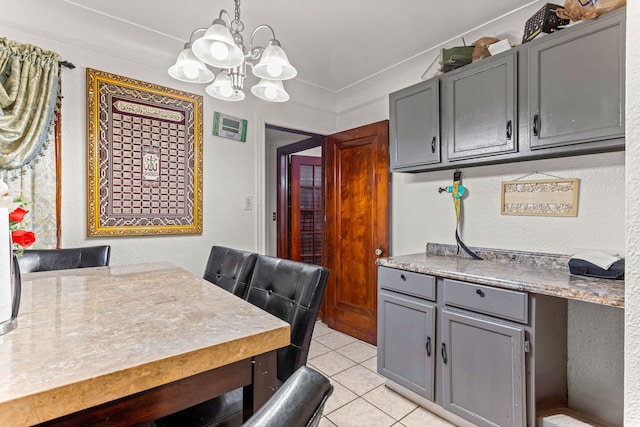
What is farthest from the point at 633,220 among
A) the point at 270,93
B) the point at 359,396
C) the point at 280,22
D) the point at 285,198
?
the point at 285,198

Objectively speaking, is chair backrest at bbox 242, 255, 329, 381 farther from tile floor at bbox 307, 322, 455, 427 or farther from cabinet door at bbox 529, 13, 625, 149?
cabinet door at bbox 529, 13, 625, 149

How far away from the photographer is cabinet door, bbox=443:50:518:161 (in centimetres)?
178

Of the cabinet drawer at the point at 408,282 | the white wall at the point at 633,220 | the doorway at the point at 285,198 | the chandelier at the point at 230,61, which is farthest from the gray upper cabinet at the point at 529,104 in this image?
the doorway at the point at 285,198

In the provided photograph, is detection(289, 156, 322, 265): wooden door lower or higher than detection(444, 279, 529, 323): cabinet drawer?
higher

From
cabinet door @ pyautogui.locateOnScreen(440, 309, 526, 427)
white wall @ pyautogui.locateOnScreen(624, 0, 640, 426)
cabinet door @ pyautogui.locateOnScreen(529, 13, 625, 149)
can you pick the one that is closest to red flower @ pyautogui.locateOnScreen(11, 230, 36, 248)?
white wall @ pyautogui.locateOnScreen(624, 0, 640, 426)

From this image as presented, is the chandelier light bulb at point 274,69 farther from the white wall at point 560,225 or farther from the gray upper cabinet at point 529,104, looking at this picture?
the white wall at point 560,225

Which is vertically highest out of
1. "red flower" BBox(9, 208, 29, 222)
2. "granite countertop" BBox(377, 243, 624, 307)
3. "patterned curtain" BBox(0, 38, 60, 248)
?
"patterned curtain" BBox(0, 38, 60, 248)

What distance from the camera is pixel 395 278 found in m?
2.04

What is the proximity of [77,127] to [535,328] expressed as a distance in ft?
9.50

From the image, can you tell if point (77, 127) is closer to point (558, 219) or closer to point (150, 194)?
point (150, 194)

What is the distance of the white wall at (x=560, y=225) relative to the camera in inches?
64.8

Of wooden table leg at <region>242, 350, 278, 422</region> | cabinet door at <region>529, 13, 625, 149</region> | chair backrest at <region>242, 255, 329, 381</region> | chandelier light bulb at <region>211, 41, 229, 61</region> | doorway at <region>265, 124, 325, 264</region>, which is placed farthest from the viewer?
doorway at <region>265, 124, 325, 264</region>

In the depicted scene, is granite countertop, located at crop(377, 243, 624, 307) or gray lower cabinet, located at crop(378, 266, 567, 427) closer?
granite countertop, located at crop(377, 243, 624, 307)

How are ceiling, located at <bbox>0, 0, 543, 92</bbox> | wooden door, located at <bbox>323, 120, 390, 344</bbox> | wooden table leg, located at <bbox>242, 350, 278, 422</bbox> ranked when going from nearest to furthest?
wooden table leg, located at <bbox>242, 350, 278, 422</bbox>
ceiling, located at <bbox>0, 0, 543, 92</bbox>
wooden door, located at <bbox>323, 120, 390, 344</bbox>
